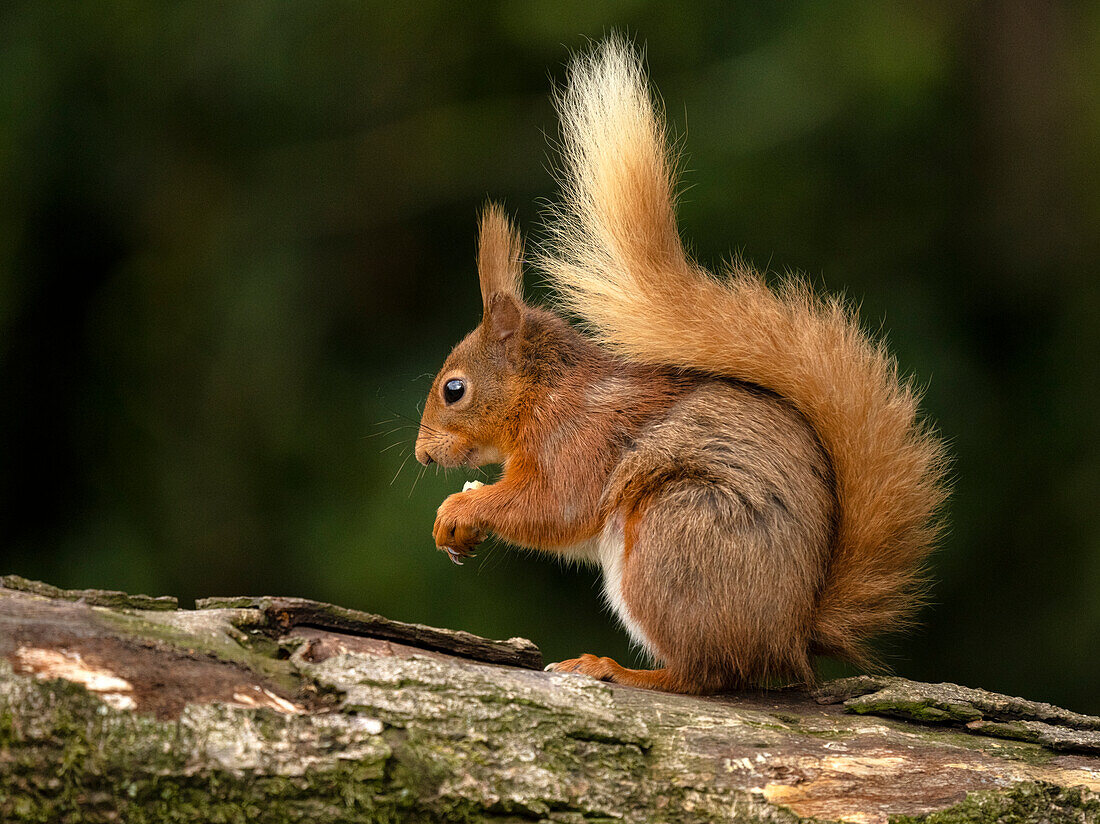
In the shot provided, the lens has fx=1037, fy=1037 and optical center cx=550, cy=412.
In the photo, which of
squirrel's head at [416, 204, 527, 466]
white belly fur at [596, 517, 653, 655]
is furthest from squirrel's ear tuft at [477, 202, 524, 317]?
white belly fur at [596, 517, 653, 655]

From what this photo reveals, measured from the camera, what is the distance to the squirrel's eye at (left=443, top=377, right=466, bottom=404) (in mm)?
2158

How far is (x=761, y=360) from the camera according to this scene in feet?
6.03

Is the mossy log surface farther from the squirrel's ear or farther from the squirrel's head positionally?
the squirrel's ear

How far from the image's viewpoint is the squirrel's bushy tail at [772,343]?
1.80m

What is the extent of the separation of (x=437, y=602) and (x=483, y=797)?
1602 mm

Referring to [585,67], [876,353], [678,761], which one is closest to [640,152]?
[585,67]

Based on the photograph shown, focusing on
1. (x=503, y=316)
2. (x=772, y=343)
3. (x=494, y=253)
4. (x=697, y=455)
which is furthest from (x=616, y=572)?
(x=494, y=253)

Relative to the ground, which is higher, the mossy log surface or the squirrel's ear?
the squirrel's ear

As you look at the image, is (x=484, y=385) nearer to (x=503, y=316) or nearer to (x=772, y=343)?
(x=503, y=316)

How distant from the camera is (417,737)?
124 centimetres

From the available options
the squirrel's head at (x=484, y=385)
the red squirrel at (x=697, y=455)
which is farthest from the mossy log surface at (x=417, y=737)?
the squirrel's head at (x=484, y=385)

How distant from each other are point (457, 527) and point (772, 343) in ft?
2.21

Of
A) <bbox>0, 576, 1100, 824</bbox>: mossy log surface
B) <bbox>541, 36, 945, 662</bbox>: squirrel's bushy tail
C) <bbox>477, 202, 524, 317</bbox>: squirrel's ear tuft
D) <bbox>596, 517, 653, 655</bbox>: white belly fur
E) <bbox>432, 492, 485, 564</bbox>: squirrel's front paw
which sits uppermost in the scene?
<bbox>477, 202, 524, 317</bbox>: squirrel's ear tuft

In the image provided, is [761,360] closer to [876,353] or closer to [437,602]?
[876,353]
